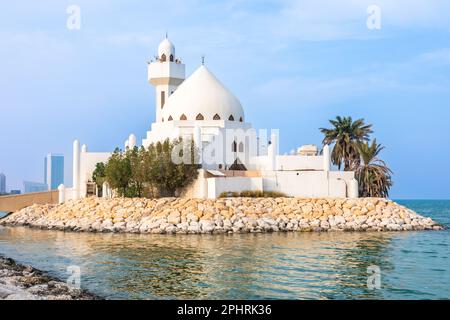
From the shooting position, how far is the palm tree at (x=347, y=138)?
133 ft

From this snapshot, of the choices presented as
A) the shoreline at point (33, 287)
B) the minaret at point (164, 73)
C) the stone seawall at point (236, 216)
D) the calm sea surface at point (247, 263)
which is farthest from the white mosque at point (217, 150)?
the shoreline at point (33, 287)

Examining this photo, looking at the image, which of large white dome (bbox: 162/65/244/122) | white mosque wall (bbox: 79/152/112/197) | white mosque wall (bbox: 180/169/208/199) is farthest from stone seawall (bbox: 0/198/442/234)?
large white dome (bbox: 162/65/244/122)

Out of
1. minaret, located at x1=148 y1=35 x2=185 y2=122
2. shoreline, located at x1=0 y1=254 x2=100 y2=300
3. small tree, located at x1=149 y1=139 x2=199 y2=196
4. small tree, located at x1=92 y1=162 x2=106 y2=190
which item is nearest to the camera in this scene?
shoreline, located at x1=0 y1=254 x2=100 y2=300

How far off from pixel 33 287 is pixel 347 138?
3024 cm

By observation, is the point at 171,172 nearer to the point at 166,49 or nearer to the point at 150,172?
the point at 150,172

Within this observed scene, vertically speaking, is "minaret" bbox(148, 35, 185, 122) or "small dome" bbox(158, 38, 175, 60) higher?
"small dome" bbox(158, 38, 175, 60)

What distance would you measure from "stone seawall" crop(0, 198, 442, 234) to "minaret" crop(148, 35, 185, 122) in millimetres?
12527

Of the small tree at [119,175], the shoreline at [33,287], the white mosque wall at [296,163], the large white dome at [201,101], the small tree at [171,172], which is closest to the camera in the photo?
the shoreline at [33,287]

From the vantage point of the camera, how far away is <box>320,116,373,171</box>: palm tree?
40.6 meters

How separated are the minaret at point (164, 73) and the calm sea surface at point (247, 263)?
57.5 feet

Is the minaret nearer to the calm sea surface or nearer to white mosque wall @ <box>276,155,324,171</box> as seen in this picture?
white mosque wall @ <box>276,155,324,171</box>

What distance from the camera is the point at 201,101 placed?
3975 cm

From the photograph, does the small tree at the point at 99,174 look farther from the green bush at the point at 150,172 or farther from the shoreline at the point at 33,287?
the shoreline at the point at 33,287
